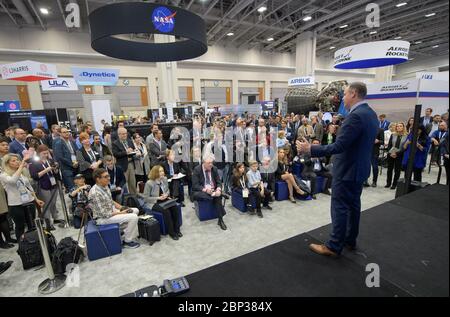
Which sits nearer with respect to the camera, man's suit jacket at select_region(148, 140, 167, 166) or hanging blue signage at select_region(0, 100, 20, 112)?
man's suit jacket at select_region(148, 140, 167, 166)

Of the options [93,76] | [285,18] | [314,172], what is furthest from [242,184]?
[285,18]

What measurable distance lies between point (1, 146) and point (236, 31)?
14658 millimetres

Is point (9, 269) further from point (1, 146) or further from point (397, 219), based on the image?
point (397, 219)

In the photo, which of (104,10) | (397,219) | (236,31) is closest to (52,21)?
(236,31)

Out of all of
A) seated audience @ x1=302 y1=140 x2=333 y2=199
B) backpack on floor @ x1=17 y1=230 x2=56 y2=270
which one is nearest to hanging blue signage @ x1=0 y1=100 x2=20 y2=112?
backpack on floor @ x1=17 y1=230 x2=56 y2=270

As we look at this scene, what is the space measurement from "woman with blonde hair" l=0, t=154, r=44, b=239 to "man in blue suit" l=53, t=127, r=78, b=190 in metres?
0.92

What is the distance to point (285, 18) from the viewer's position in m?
12.9

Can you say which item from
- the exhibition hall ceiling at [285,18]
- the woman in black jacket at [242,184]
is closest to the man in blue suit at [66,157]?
the woman in black jacket at [242,184]

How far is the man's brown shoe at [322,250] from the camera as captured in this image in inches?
74.3

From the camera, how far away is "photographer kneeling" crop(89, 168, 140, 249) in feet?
9.87

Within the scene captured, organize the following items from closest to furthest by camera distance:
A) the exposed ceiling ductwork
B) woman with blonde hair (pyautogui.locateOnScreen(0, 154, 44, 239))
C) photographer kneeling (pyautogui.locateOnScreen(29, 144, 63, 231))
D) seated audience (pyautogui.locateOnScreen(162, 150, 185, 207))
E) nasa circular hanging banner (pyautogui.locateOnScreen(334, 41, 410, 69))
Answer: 1. woman with blonde hair (pyautogui.locateOnScreen(0, 154, 44, 239))
2. photographer kneeling (pyautogui.locateOnScreen(29, 144, 63, 231))
3. seated audience (pyautogui.locateOnScreen(162, 150, 185, 207))
4. nasa circular hanging banner (pyautogui.locateOnScreen(334, 41, 410, 69))
5. the exposed ceiling ductwork

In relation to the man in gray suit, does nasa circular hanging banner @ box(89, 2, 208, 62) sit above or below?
above

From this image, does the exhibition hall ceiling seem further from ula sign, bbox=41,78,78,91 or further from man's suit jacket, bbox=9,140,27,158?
man's suit jacket, bbox=9,140,27,158

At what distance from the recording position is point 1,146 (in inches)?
133
